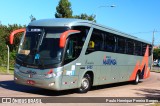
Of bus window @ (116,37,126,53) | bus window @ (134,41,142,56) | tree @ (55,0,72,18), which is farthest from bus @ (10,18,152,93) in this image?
tree @ (55,0,72,18)

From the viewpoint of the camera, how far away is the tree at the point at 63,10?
41.8 metres

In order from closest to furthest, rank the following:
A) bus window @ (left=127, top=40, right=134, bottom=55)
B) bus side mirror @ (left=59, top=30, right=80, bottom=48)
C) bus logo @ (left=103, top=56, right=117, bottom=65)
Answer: bus side mirror @ (left=59, top=30, right=80, bottom=48) → bus logo @ (left=103, top=56, right=117, bottom=65) → bus window @ (left=127, top=40, right=134, bottom=55)

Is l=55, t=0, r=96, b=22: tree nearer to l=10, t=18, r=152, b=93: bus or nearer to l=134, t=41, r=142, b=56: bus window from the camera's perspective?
l=134, t=41, r=142, b=56: bus window

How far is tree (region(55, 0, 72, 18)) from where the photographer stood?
41.8 m

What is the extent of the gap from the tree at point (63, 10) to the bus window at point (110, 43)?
2297cm

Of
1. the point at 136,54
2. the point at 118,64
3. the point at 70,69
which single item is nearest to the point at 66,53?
the point at 70,69

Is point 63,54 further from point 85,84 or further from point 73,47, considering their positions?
point 85,84

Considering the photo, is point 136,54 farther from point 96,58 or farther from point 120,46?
point 96,58

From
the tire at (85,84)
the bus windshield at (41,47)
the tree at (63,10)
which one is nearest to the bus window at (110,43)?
the tire at (85,84)

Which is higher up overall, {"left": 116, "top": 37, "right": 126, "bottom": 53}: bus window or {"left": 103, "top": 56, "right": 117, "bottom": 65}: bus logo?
{"left": 116, "top": 37, "right": 126, "bottom": 53}: bus window

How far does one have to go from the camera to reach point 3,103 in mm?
11438

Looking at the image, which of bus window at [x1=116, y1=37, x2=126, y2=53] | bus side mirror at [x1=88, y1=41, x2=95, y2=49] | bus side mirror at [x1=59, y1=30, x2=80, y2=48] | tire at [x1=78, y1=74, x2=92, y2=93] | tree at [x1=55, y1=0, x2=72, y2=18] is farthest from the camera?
tree at [x1=55, y1=0, x2=72, y2=18]

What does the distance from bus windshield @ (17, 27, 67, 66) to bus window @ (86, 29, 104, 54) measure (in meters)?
2.30

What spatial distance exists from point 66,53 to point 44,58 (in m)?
0.93
